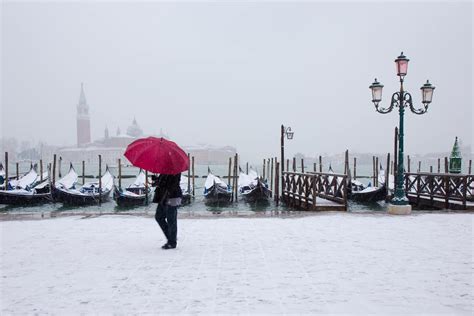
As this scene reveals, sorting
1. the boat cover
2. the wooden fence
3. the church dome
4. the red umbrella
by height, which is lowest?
the boat cover

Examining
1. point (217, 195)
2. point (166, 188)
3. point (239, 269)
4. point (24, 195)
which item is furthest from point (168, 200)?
point (24, 195)

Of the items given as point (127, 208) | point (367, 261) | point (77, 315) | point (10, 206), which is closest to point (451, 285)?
point (367, 261)

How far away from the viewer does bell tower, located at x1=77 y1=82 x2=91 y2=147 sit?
157 meters

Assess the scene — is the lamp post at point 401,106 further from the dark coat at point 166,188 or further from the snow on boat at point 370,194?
the snow on boat at point 370,194

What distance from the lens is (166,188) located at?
14.8 feet

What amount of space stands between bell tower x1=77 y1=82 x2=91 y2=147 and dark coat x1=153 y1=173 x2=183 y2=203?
16645cm

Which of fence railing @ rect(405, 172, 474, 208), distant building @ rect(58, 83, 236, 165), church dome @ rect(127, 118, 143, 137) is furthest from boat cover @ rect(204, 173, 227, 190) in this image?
church dome @ rect(127, 118, 143, 137)

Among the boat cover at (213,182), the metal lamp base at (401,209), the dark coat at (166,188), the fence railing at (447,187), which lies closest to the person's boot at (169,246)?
the dark coat at (166,188)

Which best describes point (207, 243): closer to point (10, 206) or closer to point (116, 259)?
point (116, 259)

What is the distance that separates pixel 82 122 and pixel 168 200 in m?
170

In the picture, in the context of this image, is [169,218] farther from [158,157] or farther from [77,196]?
[77,196]

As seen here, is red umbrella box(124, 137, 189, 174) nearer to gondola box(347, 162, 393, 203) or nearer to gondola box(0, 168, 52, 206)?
gondola box(347, 162, 393, 203)

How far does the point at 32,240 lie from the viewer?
16.9 feet

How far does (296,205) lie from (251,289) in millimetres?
9144
